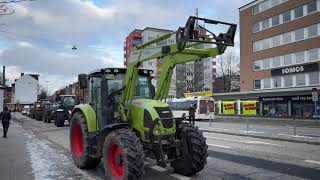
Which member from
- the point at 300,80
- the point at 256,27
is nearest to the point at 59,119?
the point at 300,80

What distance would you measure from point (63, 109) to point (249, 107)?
32.3 m

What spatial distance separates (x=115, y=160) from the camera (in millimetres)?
8641

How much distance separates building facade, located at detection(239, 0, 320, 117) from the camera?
4919 cm

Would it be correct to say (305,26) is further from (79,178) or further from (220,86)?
(220,86)

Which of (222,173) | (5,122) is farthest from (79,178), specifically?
(5,122)

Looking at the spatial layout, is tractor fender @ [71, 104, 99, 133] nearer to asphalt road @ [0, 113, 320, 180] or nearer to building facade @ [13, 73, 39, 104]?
asphalt road @ [0, 113, 320, 180]

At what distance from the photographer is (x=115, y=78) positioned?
9867 millimetres

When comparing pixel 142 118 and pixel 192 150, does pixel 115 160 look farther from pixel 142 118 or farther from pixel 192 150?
pixel 192 150

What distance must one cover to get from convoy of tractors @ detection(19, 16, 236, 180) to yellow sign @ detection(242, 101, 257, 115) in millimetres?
47709

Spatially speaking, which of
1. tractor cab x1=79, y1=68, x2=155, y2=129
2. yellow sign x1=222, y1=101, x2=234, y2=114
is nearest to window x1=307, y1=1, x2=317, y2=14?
yellow sign x1=222, y1=101, x2=234, y2=114

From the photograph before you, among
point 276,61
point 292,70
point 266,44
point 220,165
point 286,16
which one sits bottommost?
point 220,165

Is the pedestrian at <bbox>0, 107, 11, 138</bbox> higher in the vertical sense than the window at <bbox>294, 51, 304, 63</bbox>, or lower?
lower

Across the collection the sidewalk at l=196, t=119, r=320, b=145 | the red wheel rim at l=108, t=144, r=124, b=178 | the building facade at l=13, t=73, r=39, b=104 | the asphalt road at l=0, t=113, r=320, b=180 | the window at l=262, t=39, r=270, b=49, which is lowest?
the asphalt road at l=0, t=113, r=320, b=180

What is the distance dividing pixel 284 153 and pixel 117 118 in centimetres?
699
